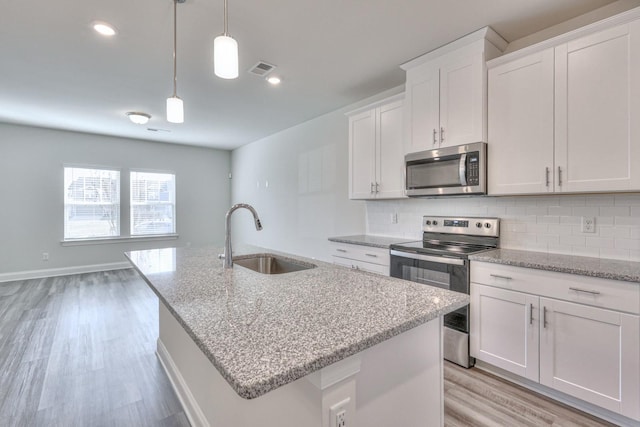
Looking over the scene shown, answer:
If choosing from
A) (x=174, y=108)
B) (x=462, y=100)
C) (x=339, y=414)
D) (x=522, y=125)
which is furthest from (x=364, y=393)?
(x=462, y=100)

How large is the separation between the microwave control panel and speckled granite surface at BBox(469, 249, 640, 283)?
0.55m

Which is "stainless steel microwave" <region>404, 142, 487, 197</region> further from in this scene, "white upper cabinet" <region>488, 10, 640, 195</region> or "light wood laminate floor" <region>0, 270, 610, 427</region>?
"light wood laminate floor" <region>0, 270, 610, 427</region>

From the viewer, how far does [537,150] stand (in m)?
2.12

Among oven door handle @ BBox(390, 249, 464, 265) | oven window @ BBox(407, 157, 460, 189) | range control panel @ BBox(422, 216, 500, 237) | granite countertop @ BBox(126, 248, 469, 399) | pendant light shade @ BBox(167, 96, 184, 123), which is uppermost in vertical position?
pendant light shade @ BBox(167, 96, 184, 123)

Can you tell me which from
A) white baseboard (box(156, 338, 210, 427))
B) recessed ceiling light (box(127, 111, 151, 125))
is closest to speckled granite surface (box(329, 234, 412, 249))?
white baseboard (box(156, 338, 210, 427))

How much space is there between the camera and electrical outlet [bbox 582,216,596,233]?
211cm

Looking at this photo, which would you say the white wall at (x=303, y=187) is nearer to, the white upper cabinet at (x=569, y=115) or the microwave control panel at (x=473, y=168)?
the microwave control panel at (x=473, y=168)

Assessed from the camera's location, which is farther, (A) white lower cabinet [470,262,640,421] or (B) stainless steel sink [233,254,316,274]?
(B) stainless steel sink [233,254,316,274]

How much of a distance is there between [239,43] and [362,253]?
216cm

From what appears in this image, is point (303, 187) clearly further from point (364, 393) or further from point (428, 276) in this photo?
point (364, 393)

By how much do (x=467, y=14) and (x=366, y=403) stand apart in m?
2.43

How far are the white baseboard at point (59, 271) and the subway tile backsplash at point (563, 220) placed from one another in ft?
19.4

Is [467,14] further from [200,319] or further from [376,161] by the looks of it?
[200,319]

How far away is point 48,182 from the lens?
17.3 feet
